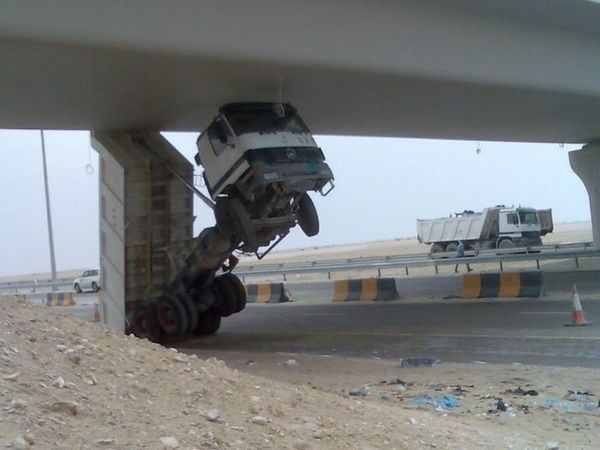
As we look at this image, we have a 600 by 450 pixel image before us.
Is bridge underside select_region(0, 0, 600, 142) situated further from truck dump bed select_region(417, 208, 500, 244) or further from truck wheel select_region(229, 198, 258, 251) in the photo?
truck dump bed select_region(417, 208, 500, 244)

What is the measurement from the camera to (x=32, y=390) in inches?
248

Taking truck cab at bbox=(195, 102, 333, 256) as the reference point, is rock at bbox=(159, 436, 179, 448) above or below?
below

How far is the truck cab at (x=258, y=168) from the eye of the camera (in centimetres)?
1841

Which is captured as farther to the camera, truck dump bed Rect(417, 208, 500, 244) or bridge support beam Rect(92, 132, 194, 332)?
truck dump bed Rect(417, 208, 500, 244)

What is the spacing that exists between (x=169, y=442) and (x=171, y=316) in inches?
628

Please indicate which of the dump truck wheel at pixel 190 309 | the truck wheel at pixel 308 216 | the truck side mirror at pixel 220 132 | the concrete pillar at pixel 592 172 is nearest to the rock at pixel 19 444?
the truck side mirror at pixel 220 132

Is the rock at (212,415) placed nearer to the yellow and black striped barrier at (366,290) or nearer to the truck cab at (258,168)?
the truck cab at (258,168)

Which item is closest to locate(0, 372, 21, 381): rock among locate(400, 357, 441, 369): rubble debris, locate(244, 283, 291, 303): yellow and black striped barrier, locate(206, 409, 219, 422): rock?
locate(206, 409, 219, 422): rock

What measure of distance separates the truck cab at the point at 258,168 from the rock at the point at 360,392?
22.9 ft

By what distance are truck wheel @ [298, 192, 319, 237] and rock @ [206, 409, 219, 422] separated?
13.6 m

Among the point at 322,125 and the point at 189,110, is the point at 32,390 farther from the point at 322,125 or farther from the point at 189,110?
the point at 322,125

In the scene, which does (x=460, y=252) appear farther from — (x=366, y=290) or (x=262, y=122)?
(x=262, y=122)

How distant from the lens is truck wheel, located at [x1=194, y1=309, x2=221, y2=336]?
23.1 metres

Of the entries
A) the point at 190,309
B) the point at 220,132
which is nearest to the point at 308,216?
the point at 220,132
